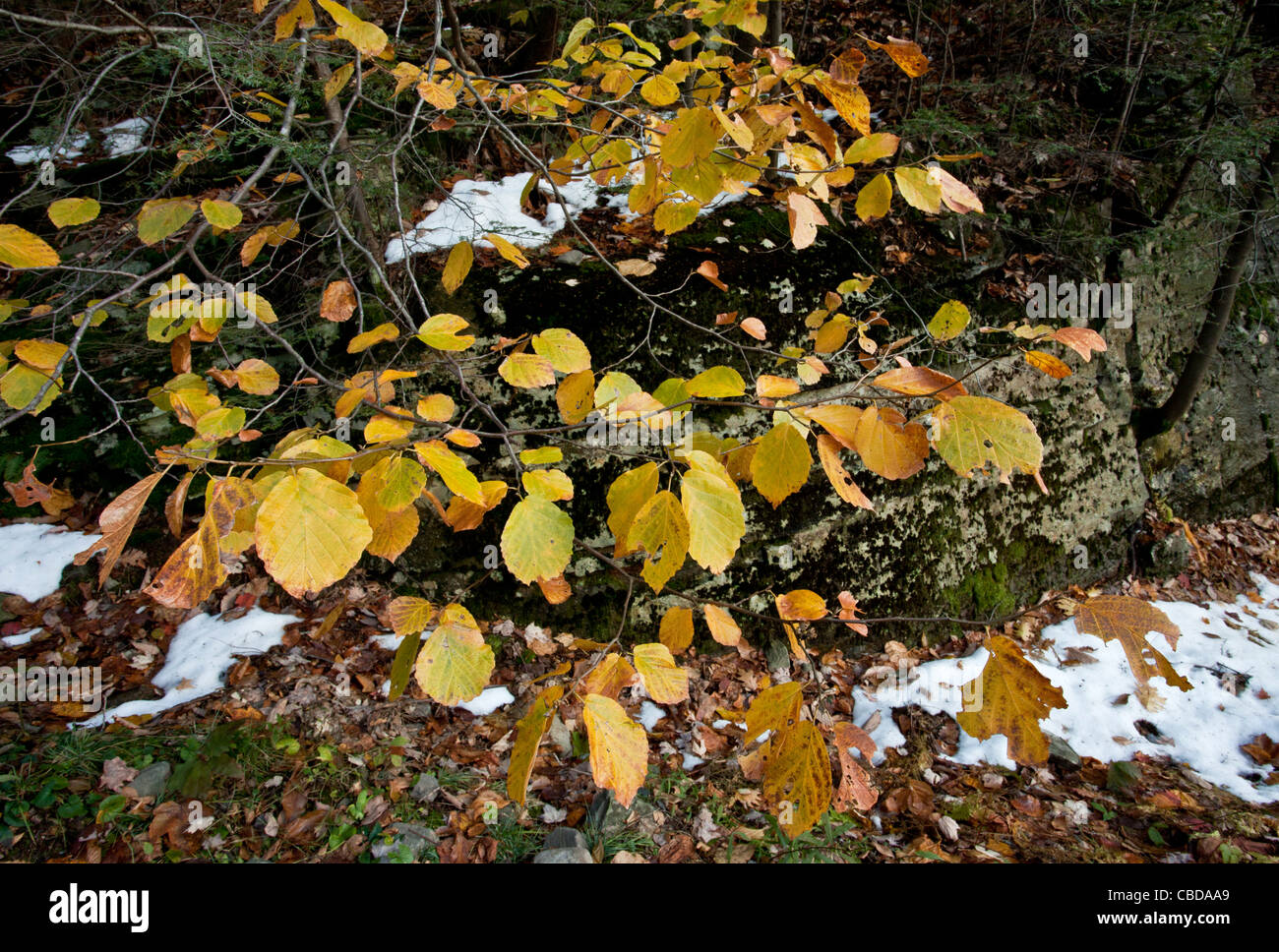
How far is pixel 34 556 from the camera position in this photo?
322 centimetres

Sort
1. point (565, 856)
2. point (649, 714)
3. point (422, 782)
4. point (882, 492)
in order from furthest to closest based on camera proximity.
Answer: point (882, 492)
point (649, 714)
point (422, 782)
point (565, 856)

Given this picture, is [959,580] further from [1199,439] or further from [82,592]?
[82,592]

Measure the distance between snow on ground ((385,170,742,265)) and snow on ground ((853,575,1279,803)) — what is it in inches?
115

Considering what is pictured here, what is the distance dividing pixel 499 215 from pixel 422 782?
3.38 m

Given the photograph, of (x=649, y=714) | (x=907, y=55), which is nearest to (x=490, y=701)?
(x=649, y=714)

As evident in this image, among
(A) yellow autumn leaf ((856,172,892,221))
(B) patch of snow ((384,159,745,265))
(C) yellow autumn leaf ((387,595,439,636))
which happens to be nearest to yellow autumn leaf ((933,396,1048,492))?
(A) yellow autumn leaf ((856,172,892,221))

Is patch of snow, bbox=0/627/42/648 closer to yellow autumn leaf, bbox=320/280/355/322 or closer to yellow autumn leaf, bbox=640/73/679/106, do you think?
yellow autumn leaf, bbox=320/280/355/322

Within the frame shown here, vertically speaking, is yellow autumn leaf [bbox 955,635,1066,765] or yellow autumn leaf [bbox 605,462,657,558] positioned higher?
yellow autumn leaf [bbox 605,462,657,558]

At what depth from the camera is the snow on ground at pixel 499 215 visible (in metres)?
3.64

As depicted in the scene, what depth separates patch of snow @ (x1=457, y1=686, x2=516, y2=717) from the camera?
111 inches

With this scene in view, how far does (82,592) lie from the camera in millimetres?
3109

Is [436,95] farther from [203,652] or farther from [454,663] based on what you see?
[203,652]
